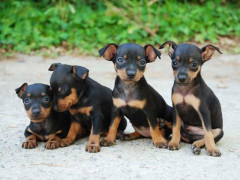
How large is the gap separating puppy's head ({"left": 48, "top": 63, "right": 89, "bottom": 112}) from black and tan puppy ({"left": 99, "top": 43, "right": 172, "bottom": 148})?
0.45 metres

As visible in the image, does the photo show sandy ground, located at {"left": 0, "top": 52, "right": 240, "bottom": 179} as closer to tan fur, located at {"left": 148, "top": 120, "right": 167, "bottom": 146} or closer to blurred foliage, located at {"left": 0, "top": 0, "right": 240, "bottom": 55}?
tan fur, located at {"left": 148, "top": 120, "right": 167, "bottom": 146}

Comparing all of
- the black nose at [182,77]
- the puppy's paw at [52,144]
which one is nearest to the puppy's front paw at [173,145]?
the black nose at [182,77]

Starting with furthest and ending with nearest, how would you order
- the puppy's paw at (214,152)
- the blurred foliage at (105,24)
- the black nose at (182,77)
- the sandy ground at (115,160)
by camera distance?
the blurred foliage at (105,24), the puppy's paw at (214,152), the black nose at (182,77), the sandy ground at (115,160)

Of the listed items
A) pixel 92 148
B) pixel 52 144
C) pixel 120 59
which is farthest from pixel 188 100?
pixel 52 144

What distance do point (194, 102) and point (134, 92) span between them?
81 cm

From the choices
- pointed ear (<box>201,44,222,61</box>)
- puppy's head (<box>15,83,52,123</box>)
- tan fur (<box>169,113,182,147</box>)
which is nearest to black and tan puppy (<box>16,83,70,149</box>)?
puppy's head (<box>15,83,52,123</box>)

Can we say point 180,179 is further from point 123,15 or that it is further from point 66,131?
point 123,15

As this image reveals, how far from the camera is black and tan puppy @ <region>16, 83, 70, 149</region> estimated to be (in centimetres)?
609

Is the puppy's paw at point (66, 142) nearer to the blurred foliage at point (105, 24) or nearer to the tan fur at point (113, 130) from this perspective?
the tan fur at point (113, 130)

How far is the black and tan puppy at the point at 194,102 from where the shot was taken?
5.75m

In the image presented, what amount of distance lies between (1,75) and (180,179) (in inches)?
277

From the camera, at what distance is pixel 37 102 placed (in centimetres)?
610

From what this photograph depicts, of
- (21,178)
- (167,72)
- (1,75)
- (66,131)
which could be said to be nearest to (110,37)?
(167,72)

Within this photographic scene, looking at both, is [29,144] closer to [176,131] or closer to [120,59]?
[120,59]
